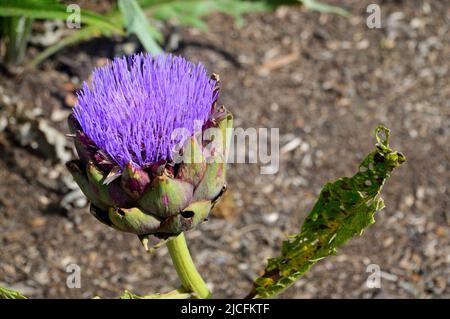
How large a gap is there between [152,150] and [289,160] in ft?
2.86

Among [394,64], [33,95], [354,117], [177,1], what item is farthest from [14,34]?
[394,64]

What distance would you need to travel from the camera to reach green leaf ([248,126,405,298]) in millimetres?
1080

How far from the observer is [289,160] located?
187 cm

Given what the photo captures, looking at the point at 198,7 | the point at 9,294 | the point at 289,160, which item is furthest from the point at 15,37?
the point at 9,294

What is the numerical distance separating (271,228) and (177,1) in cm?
65

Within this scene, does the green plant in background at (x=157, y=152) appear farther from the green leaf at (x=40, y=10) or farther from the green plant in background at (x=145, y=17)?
the green plant in background at (x=145, y=17)

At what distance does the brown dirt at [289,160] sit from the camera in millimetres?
1593

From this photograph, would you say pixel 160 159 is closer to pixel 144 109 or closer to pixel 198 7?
pixel 144 109

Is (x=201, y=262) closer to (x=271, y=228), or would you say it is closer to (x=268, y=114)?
(x=271, y=228)

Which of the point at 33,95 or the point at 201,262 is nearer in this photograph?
the point at 201,262

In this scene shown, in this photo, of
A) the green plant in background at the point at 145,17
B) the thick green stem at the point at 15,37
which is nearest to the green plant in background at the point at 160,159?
the green plant in background at the point at 145,17

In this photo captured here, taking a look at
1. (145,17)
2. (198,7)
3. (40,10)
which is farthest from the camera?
(198,7)

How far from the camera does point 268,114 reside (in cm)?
196
